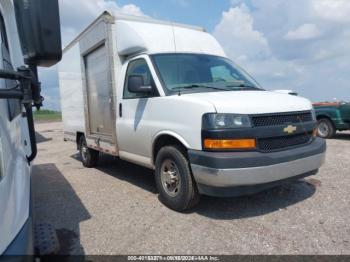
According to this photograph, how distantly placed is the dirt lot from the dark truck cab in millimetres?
5028

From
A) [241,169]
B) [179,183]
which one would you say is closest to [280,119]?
[241,169]

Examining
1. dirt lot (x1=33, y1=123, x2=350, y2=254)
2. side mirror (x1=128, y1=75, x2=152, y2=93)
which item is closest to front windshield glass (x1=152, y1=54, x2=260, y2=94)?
side mirror (x1=128, y1=75, x2=152, y2=93)

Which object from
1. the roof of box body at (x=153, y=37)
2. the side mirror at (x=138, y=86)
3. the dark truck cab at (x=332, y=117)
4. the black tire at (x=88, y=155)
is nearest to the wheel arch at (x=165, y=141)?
the side mirror at (x=138, y=86)

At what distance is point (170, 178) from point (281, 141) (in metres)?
1.51

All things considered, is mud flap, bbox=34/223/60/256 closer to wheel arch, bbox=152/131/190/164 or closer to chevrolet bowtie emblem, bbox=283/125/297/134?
wheel arch, bbox=152/131/190/164

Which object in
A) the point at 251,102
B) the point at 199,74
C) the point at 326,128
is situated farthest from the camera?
the point at 326,128

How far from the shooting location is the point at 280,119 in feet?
12.1

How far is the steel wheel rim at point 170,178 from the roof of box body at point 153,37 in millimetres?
1855

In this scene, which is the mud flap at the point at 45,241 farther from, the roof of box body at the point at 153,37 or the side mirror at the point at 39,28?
the roof of box body at the point at 153,37

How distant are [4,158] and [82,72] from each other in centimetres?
549

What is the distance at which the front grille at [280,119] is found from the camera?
349 centimetres

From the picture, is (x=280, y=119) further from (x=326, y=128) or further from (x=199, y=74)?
(x=326, y=128)

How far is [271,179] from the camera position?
11.4 ft

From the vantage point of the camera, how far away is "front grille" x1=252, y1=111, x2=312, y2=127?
3.49 meters
